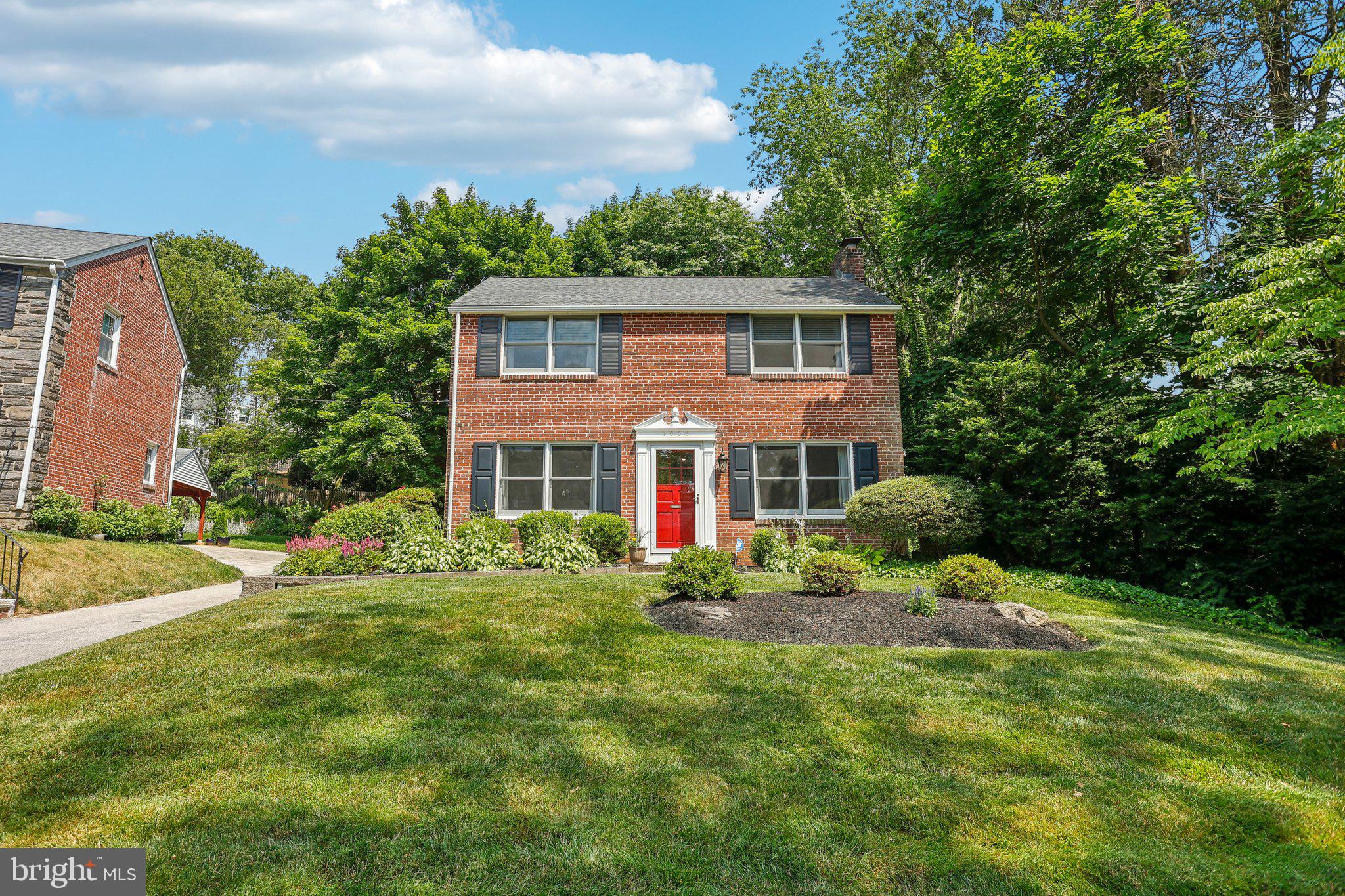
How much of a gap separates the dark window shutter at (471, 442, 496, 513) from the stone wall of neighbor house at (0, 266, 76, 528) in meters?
8.35

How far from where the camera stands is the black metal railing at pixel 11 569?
908cm

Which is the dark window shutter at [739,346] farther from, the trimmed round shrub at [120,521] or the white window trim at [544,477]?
the trimmed round shrub at [120,521]

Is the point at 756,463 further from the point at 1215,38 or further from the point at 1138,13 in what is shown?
the point at 1215,38

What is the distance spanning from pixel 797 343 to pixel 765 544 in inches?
182

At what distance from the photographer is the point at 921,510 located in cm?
1162

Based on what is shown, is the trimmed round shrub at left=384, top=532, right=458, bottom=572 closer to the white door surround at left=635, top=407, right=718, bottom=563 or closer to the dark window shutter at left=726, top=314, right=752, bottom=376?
the white door surround at left=635, top=407, right=718, bottom=563

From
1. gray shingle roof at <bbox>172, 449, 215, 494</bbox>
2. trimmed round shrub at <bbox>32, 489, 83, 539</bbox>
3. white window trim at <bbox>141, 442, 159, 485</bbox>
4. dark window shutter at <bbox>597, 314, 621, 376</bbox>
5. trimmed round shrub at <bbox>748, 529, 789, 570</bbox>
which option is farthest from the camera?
gray shingle roof at <bbox>172, 449, 215, 494</bbox>

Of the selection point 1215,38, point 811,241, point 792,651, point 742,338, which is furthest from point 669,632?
point 811,241

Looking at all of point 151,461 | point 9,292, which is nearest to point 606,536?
point 9,292

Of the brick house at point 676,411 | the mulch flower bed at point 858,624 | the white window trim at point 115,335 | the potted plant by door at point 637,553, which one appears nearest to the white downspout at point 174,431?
the white window trim at point 115,335

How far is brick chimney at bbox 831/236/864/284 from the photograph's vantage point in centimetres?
1716

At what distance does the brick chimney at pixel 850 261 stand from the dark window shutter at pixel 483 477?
33.0 ft

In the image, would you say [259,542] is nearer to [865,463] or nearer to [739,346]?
[739,346]

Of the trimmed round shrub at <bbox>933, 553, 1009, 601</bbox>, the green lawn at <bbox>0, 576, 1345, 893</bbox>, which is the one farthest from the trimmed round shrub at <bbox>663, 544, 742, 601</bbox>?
the trimmed round shrub at <bbox>933, 553, 1009, 601</bbox>
